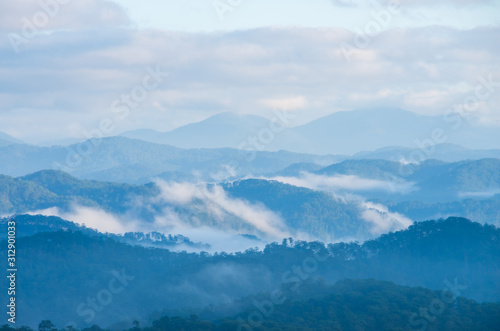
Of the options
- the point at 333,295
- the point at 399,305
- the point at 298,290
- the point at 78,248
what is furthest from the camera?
the point at 78,248

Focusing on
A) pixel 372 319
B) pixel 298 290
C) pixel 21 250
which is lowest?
pixel 372 319

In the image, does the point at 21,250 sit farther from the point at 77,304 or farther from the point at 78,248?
the point at 77,304

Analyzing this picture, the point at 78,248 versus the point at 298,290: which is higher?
the point at 78,248

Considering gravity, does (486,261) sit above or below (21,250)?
Result: below

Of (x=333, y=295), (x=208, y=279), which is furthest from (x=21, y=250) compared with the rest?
(x=333, y=295)

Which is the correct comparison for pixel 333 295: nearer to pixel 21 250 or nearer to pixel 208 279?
pixel 208 279

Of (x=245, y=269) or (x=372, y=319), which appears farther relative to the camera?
(x=245, y=269)

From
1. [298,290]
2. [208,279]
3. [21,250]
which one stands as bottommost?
[298,290]

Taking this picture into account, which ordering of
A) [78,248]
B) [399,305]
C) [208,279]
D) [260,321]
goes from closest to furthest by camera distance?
1. [260,321]
2. [399,305]
3. [208,279]
4. [78,248]

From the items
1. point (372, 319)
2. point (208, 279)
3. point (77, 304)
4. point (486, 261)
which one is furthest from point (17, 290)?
point (486, 261)
